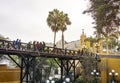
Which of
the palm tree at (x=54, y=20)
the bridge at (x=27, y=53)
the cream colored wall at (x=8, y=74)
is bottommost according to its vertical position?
the cream colored wall at (x=8, y=74)

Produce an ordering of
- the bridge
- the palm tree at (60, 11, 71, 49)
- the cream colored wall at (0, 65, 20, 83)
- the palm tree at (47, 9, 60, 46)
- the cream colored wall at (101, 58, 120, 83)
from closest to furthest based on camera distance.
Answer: the bridge → the cream colored wall at (0, 65, 20, 83) → the cream colored wall at (101, 58, 120, 83) → the palm tree at (47, 9, 60, 46) → the palm tree at (60, 11, 71, 49)

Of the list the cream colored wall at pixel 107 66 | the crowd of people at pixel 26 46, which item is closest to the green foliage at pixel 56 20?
the cream colored wall at pixel 107 66

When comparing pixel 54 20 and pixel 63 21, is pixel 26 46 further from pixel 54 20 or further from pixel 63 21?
pixel 63 21

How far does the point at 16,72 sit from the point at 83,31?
2397 centimetres

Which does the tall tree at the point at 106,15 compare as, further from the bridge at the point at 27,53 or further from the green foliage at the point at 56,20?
the green foliage at the point at 56,20

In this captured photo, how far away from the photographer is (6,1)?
27.3 m

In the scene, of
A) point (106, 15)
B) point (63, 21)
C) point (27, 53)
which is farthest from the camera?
point (63, 21)

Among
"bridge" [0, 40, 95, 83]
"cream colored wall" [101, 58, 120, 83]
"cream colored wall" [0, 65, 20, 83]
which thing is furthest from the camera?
"cream colored wall" [101, 58, 120, 83]

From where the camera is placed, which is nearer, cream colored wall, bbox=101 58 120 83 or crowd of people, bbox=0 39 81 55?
crowd of people, bbox=0 39 81 55

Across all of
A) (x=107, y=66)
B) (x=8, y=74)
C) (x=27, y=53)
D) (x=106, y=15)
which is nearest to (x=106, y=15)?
(x=106, y=15)

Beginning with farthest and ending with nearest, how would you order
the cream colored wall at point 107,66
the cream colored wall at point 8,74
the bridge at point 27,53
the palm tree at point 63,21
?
the palm tree at point 63,21 < the cream colored wall at point 107,66 < the cream colored wall at point 8,74 < the bridge at point 27,53

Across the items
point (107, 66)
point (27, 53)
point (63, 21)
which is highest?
point (63, 21)

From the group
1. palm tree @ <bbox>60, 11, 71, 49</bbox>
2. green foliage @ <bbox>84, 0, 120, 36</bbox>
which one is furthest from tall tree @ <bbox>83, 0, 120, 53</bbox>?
palm tree @ <bbox>60, 11, 71, 49</bbox>

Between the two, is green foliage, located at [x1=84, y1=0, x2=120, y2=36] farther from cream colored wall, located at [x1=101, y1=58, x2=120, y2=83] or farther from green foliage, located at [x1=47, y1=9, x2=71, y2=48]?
green foliage, located at [x1=47, y1=9, x2=71, y2=48]
